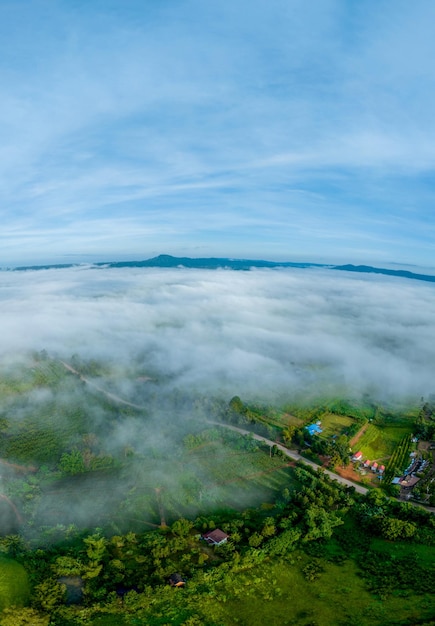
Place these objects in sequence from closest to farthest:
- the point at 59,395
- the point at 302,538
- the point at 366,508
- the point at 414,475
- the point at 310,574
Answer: the point at 310,574 < the point at 302,538 < the point at 366,508 < the point at 414,475 < the point at 59,395

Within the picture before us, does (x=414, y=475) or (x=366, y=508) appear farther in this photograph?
(x=414, y=475)

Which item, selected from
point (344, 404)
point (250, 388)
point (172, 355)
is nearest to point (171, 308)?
point (172, 355)

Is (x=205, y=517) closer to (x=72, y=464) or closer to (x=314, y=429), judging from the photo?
(x=72, y=464)

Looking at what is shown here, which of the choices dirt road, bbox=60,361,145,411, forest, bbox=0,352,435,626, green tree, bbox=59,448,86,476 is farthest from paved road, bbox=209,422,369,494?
green tree, bbox=59,448,86,476

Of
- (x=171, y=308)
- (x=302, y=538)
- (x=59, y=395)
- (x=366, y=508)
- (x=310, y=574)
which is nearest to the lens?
(x=310, y=574)

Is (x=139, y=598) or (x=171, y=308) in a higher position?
(x=171, y=308)

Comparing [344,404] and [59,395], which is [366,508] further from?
[59,395]

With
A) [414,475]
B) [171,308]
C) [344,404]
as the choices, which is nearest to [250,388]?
[344,404]

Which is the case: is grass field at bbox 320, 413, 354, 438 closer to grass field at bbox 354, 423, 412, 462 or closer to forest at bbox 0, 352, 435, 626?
forest at bbox 0, 352, 435, 626
